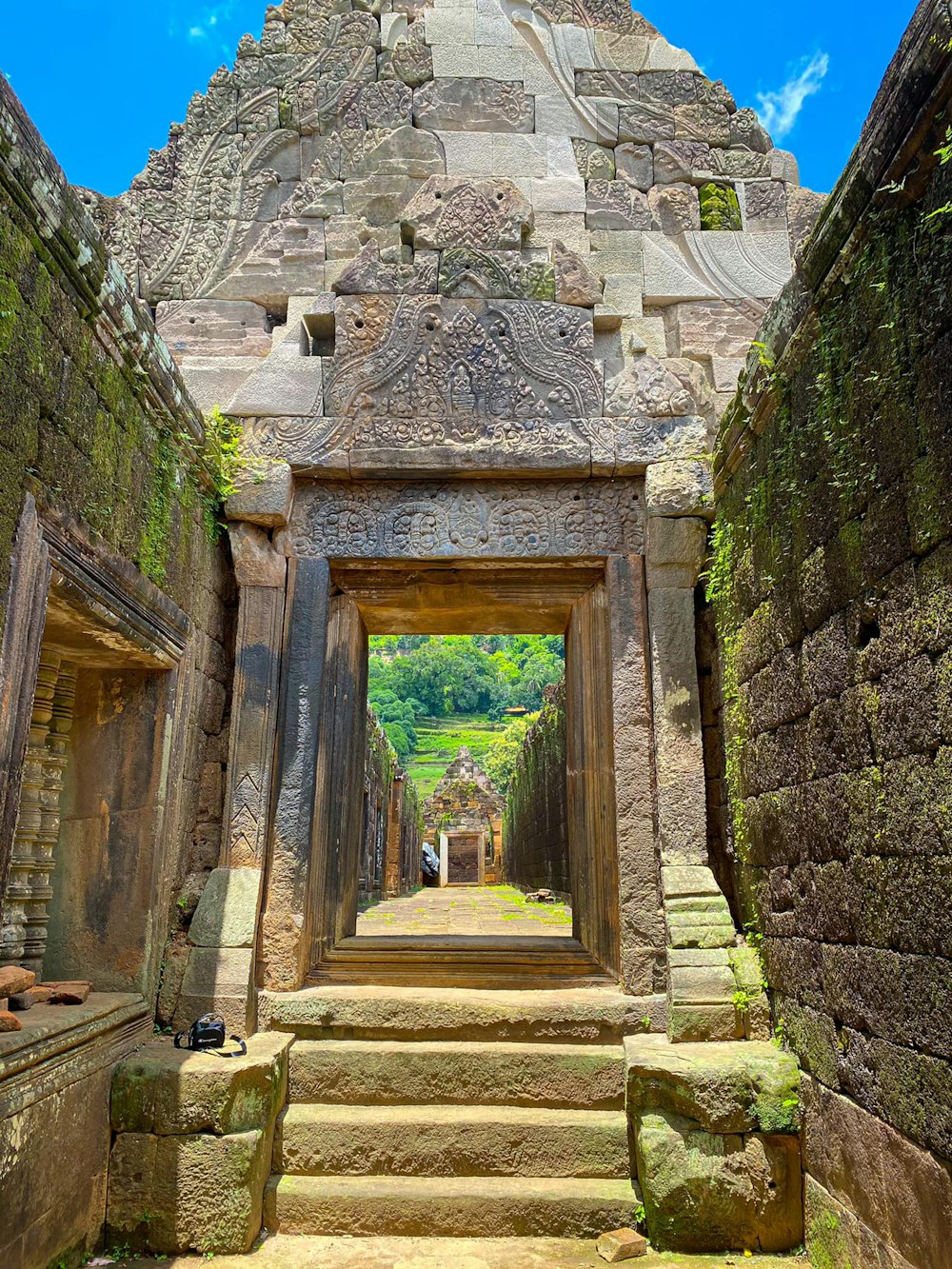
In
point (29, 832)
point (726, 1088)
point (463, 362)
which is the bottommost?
point (726, 1088)

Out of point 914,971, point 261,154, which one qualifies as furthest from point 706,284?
point 914,971

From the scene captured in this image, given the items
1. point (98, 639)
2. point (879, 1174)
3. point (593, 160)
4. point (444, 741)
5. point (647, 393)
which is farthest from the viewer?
point (444, 741)

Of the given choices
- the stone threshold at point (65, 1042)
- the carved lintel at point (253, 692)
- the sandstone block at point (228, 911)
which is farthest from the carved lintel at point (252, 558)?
the stone threshold at point (65, 1042)

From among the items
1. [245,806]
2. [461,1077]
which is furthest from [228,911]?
[461,1077]

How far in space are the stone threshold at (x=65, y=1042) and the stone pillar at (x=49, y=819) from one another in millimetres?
386

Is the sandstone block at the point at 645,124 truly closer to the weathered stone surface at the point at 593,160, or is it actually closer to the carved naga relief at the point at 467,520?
the weathered stone surface at the point at 593,160

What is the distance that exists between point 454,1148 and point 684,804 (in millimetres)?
2053

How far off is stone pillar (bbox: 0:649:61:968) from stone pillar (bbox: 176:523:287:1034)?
31.9 inches

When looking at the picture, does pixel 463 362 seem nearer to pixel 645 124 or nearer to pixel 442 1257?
pixel 645 124

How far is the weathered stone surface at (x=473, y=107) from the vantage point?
6.09m

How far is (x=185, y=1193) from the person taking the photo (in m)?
3.65

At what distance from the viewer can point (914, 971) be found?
2709 millimetres

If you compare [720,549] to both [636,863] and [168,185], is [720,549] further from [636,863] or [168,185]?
[168,185]

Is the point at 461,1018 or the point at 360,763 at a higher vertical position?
the point at 360,763
